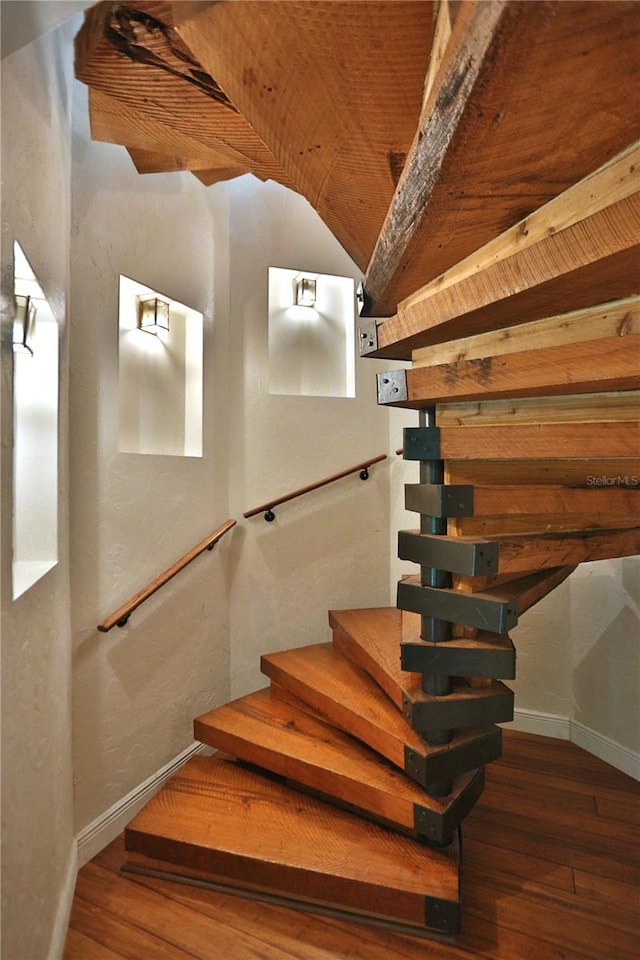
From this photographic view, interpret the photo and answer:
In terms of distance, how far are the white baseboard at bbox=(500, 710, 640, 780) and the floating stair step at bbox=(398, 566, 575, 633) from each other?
1.15m

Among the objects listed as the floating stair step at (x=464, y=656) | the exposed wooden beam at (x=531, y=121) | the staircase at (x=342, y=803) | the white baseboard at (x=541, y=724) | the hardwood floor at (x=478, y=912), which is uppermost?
the exposed wooden beam at (x=531, y=121)

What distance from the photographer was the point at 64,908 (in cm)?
143

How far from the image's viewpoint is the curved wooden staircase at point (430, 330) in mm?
751

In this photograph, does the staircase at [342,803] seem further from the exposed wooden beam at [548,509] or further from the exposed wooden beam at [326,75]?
the exposed wooden beam at [326,75]

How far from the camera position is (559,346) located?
3.43 feet

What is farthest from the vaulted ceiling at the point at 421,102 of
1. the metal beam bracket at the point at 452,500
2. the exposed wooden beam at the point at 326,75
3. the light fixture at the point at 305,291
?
the light fixture at the point at 305,291

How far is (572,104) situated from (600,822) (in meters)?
2.28

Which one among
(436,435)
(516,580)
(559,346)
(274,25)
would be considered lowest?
(516,580)

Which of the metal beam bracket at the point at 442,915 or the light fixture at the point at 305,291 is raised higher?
the light fixture at the point at 305,291

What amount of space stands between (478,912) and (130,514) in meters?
1.73

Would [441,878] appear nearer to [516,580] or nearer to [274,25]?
[516,580]

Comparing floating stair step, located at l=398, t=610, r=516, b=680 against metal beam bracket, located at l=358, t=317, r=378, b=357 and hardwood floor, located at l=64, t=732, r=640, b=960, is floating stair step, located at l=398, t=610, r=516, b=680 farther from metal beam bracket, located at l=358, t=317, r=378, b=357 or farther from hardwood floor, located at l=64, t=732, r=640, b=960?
metal beam bracket, located at l=358, t=317, r=378, b=357

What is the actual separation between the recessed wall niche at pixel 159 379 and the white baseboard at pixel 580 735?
214 centimetres

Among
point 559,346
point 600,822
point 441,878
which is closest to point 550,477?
point 559,346
